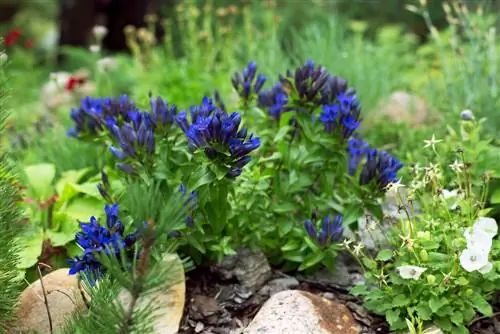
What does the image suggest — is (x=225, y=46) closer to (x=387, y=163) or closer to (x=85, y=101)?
(x=85, y=101)

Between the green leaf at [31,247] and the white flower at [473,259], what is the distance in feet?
5.23

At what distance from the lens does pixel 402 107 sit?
4.86m

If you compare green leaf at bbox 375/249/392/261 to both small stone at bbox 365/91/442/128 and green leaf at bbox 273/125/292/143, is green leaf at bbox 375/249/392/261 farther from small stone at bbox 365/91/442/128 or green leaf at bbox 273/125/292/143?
small stone at bbox 365/91/442/128

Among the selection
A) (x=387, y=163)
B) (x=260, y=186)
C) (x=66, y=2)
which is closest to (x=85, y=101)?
(x=260, y=186)

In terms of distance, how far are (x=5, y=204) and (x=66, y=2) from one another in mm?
7051

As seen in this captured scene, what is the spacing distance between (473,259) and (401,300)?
28 cm

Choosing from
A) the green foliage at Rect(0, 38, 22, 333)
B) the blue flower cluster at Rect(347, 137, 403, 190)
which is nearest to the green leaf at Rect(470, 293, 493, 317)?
the blue flower cluster at Rect(347, 137, 403, 190)

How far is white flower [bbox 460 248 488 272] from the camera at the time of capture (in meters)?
2.20

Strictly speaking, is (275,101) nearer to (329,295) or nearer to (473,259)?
(329,295)

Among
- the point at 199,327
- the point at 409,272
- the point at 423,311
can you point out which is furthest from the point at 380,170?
the point at 199,327

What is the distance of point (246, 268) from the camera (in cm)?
262

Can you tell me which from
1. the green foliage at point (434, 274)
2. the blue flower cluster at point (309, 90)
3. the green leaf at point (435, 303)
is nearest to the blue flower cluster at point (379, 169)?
the green foliage at point (434, 274)

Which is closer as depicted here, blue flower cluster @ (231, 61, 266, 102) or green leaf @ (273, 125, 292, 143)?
green leaf @ (273, 125, 292, 143)

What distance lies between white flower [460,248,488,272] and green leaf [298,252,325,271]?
55cm
